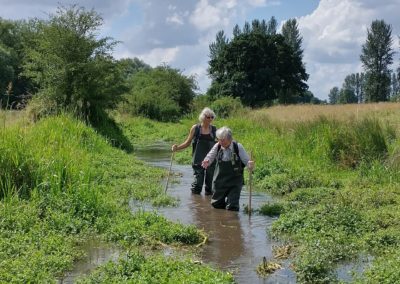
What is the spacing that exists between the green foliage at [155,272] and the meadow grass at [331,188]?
48.9 inches

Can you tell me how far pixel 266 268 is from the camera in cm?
665

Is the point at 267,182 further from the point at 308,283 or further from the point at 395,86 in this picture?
the point at 395,86

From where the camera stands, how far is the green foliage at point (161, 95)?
155 feet

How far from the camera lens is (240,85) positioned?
6919 centimetres

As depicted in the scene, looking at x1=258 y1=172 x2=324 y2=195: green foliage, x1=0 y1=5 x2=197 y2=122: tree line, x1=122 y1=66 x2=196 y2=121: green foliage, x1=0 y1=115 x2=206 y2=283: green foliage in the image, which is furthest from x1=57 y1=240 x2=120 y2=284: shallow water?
x1=122 y1=66 x2=196 y2=121: green foliage

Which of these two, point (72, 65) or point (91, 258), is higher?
point (72, 65)

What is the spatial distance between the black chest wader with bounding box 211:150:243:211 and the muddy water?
0.29m

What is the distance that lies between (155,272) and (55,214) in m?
2.95

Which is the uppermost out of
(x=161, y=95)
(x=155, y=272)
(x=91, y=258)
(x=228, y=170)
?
(x=161, y=95)

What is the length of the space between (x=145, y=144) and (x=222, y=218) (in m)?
18.9

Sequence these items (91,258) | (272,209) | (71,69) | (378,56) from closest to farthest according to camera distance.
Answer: (91,258) → (272,209) → (71,69) → (378,56)

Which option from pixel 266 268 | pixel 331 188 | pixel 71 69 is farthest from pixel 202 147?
pixel 71 69

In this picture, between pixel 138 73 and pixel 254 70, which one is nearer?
pixel 138 73

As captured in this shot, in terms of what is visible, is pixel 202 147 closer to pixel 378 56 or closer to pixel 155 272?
pixel 155 272
